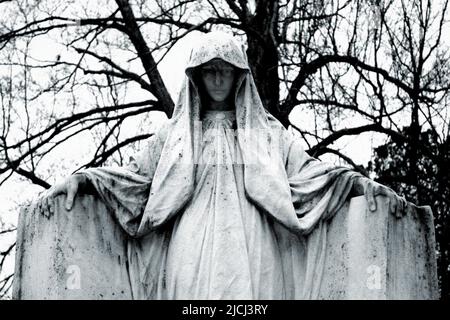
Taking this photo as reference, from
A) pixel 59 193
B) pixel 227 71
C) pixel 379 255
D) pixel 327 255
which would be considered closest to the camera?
pixel 379 255

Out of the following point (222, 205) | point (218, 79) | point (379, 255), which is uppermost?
point (218, 79)

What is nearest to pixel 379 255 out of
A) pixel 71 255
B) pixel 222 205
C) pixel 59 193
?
pixel 222 205

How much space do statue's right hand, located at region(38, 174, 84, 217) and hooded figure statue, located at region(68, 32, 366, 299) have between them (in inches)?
5.7

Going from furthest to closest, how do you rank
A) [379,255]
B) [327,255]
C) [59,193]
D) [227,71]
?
[227,71], [327,255], [59,193], [379,255]

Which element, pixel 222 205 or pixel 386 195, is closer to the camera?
pixel 386 195

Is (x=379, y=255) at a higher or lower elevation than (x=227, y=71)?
lower

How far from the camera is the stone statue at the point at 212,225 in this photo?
7852 millimetres

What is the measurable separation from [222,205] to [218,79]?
2.94 ft

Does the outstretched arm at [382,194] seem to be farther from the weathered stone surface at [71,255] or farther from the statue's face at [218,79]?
the weathered stone surface at [71,255]

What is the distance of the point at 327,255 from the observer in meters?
8.03

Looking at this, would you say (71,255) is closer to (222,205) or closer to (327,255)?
(222,205)

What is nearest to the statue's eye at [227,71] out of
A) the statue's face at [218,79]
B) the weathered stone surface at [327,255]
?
the statue's face at [218,79]

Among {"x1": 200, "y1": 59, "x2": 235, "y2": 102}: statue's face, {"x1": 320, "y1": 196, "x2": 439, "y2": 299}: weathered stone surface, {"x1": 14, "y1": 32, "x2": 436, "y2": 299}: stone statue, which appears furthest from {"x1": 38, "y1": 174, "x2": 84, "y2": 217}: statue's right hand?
{"x1": 320, "y1": 196, "x2": 439, "y2": 299}: weathered stone surface
